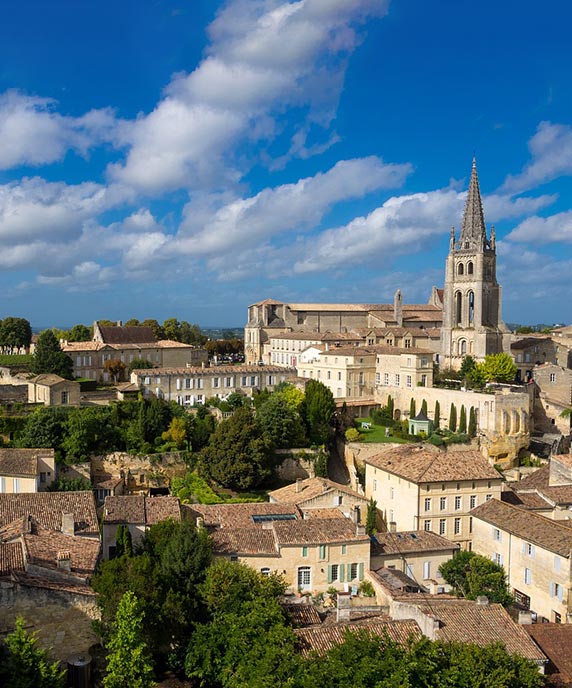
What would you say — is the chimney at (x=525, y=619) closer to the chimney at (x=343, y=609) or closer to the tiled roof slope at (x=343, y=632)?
the tiled roof slope at (x=343, y=632)

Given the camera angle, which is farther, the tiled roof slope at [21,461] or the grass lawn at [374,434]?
the grass lawn at [374,434]

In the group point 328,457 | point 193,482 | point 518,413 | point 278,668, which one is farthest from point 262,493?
point 278,668

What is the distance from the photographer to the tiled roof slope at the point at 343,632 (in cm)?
1959

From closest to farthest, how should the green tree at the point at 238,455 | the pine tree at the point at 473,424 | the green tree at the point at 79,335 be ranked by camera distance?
1. the green tree at the point at 238,455
2. the pine tree at the point at 473,424
3. the green tree at the point at 79,335

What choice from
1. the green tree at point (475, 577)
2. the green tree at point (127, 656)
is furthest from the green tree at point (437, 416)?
the green tree at point (127, 656)

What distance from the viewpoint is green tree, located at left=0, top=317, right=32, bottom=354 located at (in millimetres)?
70750

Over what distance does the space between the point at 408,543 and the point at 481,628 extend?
9.80m

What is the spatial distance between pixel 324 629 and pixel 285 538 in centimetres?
725

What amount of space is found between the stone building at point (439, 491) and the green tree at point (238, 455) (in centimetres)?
711

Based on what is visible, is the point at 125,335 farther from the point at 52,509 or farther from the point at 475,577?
the point at 475,577

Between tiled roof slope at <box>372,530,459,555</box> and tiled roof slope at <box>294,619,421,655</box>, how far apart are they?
822cm

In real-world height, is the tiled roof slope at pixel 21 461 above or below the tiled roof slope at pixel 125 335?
below

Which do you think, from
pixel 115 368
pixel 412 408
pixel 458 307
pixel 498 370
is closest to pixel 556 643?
pixel 412 408

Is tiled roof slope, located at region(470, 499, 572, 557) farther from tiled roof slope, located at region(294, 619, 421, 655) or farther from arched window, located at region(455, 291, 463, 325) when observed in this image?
arched window, located at region(455, 291, 463, 325)
